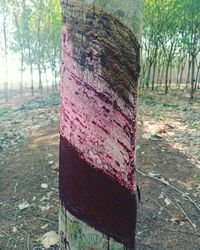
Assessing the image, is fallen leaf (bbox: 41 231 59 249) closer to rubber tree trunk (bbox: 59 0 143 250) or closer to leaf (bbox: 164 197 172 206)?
leaf (bbox: 164 197 172 206)

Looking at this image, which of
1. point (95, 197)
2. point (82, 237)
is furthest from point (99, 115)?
point (82, 237)

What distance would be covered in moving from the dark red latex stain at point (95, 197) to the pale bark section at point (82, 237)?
21 mm

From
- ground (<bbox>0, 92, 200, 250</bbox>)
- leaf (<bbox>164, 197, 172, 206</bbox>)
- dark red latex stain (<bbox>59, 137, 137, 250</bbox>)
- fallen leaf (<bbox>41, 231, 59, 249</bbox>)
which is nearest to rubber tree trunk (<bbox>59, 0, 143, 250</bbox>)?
dark red latex stain (<bbox>59, 137, 137, 250</bbox>)

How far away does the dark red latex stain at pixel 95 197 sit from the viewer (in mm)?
1121

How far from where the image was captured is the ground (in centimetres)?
403

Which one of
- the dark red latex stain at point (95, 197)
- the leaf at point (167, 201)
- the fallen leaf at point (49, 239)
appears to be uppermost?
the dark red latex stain at point (95, 197)

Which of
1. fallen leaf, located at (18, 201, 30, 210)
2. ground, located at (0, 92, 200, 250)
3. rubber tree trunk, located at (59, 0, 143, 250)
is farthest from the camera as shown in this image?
fallen leaf, located at (18, 201, 30, 210)

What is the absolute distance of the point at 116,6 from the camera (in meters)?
1.07

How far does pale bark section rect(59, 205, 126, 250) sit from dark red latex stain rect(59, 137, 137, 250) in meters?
0.02

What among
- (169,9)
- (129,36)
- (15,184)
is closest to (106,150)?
(129,36)

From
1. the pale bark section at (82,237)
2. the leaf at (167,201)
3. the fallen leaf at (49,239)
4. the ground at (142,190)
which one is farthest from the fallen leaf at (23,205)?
the pale bark section at (82,237)

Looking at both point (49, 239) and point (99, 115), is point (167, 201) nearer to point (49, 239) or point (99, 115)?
point (49, 239)

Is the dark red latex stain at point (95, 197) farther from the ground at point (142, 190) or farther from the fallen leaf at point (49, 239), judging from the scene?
the fallen leaf at point (49, 239)

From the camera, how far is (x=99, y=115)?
3.59 ft
